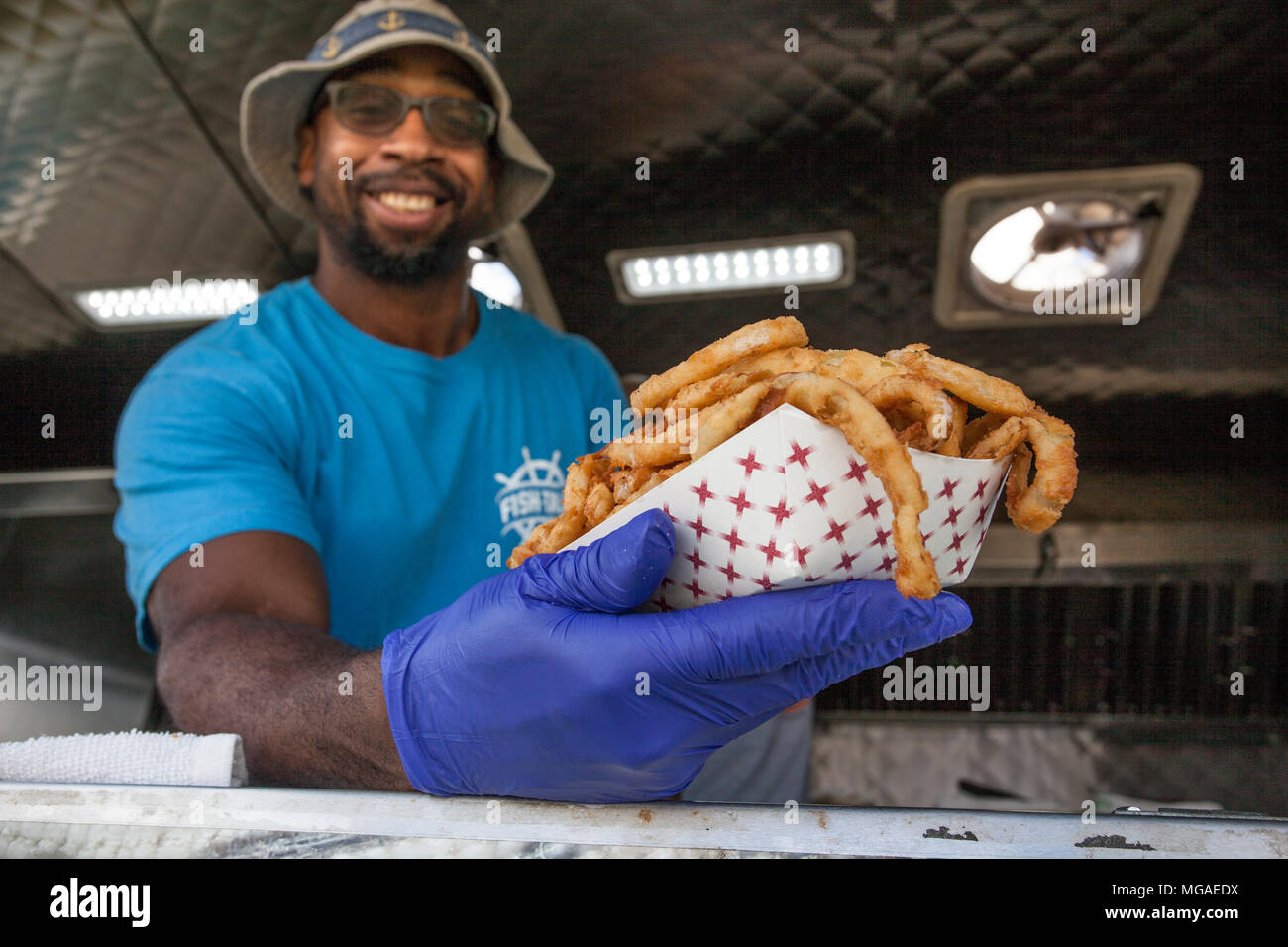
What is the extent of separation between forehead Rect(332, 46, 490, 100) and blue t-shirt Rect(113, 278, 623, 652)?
613 millimetres

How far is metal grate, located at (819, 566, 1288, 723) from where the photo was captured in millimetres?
3373

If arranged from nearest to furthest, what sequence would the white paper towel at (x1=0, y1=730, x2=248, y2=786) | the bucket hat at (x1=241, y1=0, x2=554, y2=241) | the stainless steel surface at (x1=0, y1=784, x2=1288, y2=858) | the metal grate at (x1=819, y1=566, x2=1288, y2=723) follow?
1. the stainless steel surface at (x1=0, y1=784, x2=1288, y2=858)
2. the white paper towel at (x1=0, y1=730, x2=248, y2=786)
3. the bucket hat at (x1=241, y1=0, x2=554, y2=241)
4. the metal grate at (x1=819, y1=566, x2=1288, y2=723)

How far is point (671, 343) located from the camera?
3516 mm

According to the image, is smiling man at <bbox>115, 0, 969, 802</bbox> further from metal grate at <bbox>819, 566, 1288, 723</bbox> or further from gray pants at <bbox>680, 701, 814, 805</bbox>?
metal grate at <bbox>819, 566, 1288, 723</bbox>

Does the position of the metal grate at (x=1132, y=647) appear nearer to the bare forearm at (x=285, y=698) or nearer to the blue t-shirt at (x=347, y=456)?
the blue t-shirt at (x=347, y=456)

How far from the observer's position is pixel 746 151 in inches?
117

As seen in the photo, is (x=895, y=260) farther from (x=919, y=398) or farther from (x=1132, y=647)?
(x=919, y=398)

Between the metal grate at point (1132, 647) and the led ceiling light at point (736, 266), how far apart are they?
145 cm

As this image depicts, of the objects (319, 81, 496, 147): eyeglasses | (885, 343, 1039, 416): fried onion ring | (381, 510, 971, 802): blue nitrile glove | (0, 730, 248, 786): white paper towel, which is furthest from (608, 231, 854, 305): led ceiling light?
(0, 730, 248, 786): white paper towel

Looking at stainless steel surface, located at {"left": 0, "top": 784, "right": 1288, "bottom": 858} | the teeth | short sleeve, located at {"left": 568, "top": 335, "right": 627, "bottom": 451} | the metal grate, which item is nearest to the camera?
stainless steel surface, located at {"left": 0, "top": 784, "right": 1288, "bottom": 858}

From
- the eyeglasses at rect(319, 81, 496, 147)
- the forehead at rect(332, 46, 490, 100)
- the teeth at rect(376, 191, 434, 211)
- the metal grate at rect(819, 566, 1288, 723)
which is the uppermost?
the forehead at rect(332, 46, 490, 100)

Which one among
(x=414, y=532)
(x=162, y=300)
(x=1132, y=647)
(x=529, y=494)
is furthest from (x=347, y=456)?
(x=1132, y=647)

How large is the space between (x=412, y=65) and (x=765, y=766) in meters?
2.36
